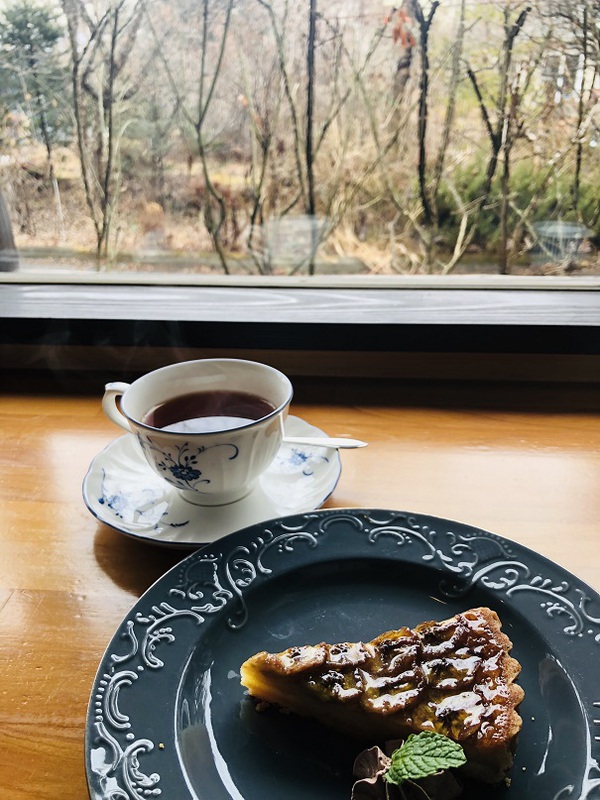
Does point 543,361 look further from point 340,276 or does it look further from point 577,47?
point 577,47

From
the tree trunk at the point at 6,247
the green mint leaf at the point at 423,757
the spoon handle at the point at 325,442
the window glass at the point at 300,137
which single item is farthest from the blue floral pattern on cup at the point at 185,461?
the tree trunk at the point at 6,247

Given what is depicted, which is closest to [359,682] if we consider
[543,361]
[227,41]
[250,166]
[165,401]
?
[165,401]

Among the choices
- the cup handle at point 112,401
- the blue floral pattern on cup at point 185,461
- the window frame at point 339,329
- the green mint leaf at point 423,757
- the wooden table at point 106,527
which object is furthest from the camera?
the window frame at point 339,329

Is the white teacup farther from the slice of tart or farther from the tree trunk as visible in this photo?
the tree trunk

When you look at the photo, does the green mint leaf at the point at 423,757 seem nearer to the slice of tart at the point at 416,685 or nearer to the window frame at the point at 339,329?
the slice of tart at the point at 416,685

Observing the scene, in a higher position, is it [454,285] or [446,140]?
[446,140]

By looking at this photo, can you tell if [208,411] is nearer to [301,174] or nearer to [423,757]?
[423,757]
